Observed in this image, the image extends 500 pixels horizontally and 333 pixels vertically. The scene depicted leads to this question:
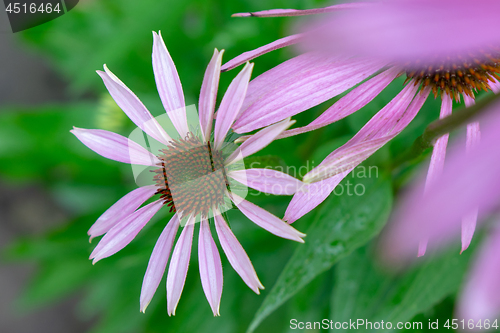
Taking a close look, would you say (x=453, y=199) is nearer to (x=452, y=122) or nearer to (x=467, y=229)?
(x=452, y=122)

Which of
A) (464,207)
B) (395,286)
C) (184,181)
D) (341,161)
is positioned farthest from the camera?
(395,286)

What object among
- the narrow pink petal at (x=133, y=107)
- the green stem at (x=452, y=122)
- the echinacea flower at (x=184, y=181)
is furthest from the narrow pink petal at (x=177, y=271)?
the green stem at (x=452, y=122)

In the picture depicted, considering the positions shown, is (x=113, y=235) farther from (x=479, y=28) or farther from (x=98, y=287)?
(x=98, y=287)

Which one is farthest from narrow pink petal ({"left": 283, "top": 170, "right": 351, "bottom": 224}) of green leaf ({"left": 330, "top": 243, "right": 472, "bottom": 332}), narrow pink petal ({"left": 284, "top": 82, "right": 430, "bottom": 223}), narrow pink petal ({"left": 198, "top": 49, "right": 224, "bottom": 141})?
green leaf ({"left": 330, "top": 243, "right": 472, "bottom": 332})

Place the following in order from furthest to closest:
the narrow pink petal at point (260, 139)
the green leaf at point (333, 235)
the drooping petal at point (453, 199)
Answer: the green leaf at point (333, 235) → the narrow pink petal at point (260, 139) → the drooping petal at point (453, 199)

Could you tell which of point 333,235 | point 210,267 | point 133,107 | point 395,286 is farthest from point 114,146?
point 395,286

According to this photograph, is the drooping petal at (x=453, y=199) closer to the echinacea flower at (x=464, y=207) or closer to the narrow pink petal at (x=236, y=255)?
the echinacea flower at (x=464, y=207)
